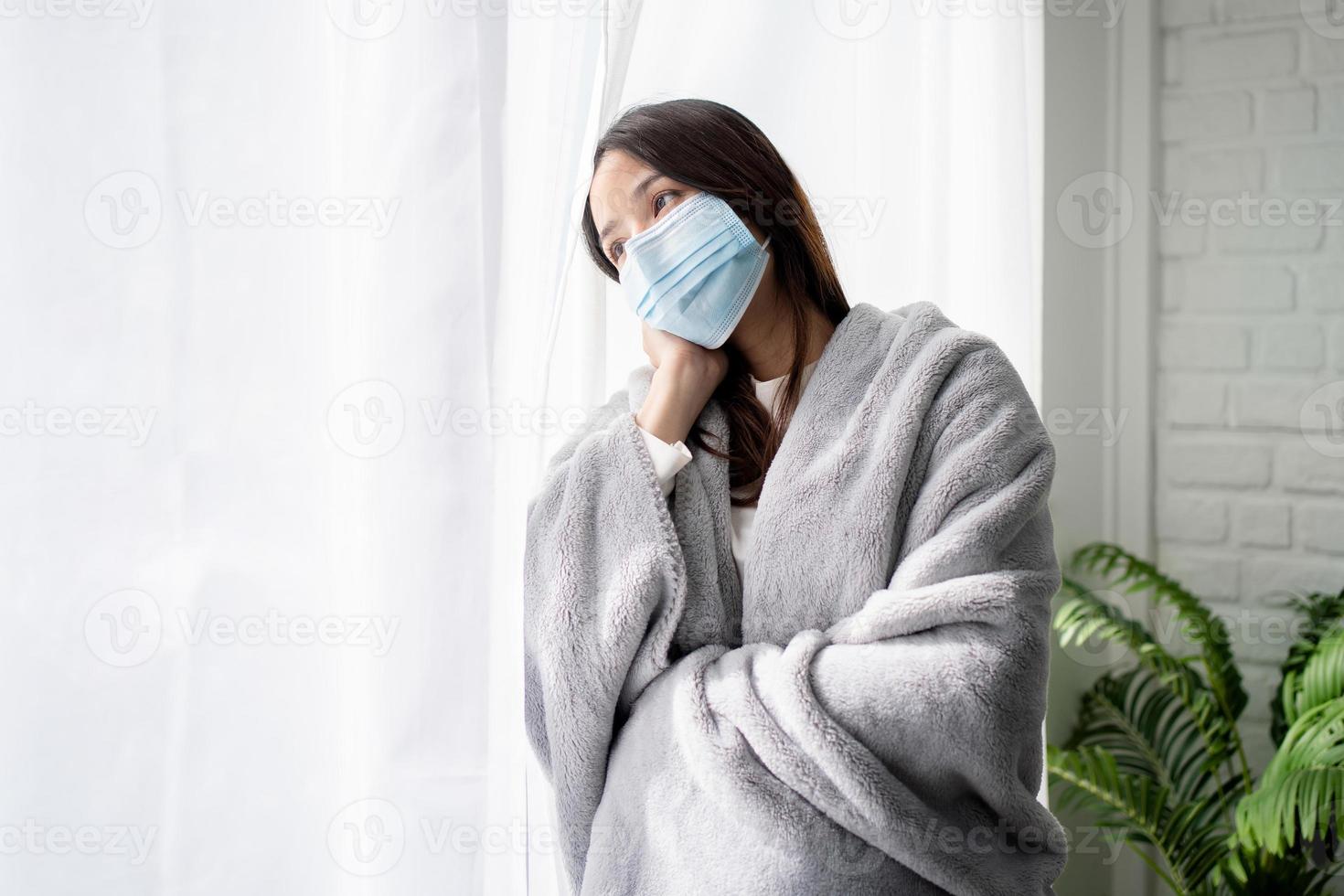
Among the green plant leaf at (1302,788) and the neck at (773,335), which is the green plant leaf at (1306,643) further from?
the neck at (773,335)

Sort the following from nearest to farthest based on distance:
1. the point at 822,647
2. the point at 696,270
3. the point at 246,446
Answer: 1. the point at 246,446
2. the point at 822,647
3. the point at 696,270

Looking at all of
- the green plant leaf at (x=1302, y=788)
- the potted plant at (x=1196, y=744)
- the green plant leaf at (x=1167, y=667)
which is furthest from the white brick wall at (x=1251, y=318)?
the green plant leaf at (x=1302, y=788)

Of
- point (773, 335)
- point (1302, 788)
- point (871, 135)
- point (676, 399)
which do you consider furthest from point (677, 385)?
point (1302, 788)

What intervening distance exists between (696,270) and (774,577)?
0.30 meters

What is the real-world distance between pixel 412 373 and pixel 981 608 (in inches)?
19.2

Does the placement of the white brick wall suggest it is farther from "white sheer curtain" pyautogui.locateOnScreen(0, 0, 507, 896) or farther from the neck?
"white sheer curtain" pyautogui.locateOnScreen(0, 0, 507, 896)

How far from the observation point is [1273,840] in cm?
142

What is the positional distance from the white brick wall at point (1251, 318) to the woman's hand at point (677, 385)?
145 centimetres

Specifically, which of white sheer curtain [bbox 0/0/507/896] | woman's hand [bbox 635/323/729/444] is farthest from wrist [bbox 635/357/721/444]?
white sheer curtain [bbox 0/0/507/896]

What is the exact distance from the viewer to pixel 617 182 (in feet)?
3.22

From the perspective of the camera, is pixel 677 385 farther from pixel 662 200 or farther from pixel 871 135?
pixel 871 135

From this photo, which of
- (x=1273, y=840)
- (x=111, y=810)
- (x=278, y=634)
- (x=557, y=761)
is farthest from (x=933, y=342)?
(x=1273, y=840)

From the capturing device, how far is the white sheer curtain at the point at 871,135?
1.10m

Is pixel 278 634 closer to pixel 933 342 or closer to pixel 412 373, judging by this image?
pixel 412 373
